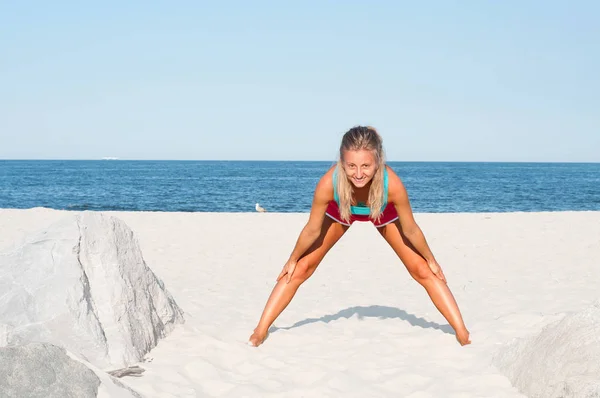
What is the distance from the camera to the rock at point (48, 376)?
302 centimetres

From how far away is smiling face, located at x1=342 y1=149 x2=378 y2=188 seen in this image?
14.3ft

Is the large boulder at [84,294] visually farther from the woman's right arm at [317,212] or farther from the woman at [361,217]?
the woman's right arm at [317,212]

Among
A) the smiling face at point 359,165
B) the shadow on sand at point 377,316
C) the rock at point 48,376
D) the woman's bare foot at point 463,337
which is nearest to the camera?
the rock at point 48,376

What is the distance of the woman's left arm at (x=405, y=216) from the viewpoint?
4508 millimetres

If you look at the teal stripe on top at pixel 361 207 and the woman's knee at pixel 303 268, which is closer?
the teal stripe on top at pixel 361 207

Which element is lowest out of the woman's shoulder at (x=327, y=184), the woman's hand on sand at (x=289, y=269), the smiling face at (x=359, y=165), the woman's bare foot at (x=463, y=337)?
the woman's bare foot at (x=463, y=337)

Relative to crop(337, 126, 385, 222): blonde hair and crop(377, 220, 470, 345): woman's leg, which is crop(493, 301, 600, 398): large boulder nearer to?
crop(377, 220, 470, 345): woman's leg

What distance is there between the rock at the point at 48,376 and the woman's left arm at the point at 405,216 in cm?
233

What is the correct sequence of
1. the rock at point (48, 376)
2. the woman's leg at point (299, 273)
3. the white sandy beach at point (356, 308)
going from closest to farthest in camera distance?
the rock at point (48, 376), the white sandy beach at point (356, 308), the woman's leg at point (299, 273)

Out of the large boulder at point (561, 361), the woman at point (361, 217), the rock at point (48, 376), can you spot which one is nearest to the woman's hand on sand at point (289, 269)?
the woman at point (361, 217)

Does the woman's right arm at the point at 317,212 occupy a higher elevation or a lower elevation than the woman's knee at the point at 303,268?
higher

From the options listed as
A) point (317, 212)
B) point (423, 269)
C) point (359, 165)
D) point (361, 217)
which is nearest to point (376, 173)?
point (359, 165)

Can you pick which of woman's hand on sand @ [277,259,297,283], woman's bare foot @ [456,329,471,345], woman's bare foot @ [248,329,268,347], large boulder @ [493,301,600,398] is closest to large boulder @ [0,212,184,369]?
woman's bare foot @ [248,329,268,347]

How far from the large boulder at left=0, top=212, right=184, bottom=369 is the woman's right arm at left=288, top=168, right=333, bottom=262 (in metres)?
1.36
